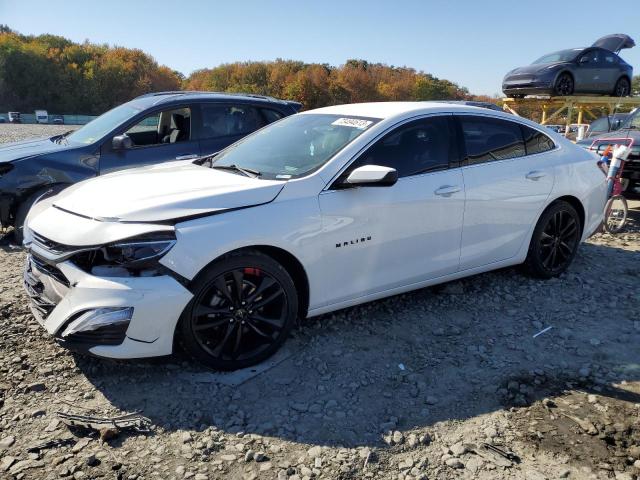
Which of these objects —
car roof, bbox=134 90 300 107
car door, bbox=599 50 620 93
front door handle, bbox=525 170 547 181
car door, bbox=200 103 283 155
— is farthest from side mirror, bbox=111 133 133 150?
car door, bbox=599 50 620 93

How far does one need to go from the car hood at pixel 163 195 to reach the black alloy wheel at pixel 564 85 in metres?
14.2

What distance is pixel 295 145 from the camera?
13.3ft

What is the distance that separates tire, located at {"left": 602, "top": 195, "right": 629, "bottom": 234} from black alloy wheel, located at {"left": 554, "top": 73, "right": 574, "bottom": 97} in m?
9.33

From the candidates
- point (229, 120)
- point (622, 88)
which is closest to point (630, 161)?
point (229, 120)

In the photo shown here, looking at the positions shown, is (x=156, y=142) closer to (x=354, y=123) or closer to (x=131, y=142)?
(x=131, y=142)

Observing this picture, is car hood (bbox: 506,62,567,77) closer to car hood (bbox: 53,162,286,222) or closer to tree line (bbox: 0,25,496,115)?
car hood (bbox: 53,162,286,222)

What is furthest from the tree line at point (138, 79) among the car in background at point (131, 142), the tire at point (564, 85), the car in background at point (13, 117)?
the car in background at point (131, 142)

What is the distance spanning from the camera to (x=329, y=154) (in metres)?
3.72

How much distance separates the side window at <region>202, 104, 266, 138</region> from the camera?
22.2 ft

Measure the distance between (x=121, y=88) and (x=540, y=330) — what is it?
71.5 m

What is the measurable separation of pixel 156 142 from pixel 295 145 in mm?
3178

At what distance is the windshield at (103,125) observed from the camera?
6.34m

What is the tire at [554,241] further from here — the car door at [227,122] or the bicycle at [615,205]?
the car door at [227,122]

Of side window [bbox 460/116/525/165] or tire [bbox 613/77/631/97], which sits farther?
tire [bbox 613/77/631/97]
